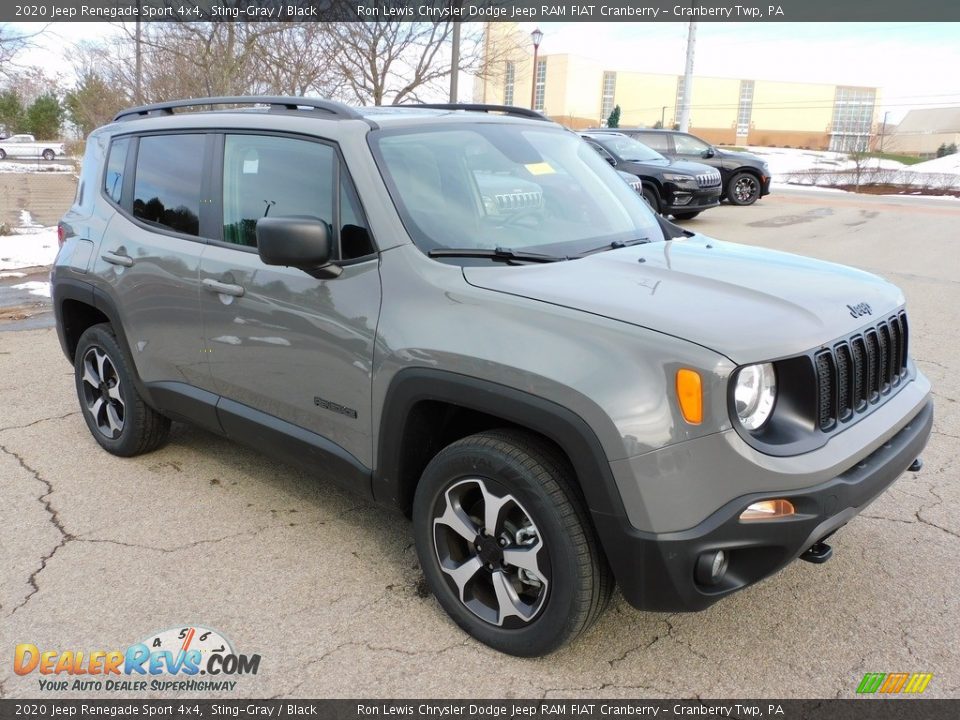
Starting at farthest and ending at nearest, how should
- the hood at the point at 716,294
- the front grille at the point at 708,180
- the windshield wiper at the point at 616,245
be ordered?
the front grille at the point at 708,180, the windshield wiper at the point at 616,245, the hood at the point at 716,294

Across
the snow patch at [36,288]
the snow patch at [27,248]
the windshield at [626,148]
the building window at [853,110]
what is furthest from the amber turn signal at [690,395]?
the building window at [853,110]

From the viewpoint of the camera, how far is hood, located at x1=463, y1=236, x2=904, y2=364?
2.54 meters

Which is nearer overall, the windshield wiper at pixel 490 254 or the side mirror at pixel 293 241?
the side mirror at pixel 293 241

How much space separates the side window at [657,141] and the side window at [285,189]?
610 inches

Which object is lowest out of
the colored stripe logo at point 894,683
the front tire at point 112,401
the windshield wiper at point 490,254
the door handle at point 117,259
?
the colored stripe logo at point 894,683

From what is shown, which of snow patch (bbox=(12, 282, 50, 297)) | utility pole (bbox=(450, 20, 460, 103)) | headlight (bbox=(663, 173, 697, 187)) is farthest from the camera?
utility pole (bbox=(450, 20, 460, 103))

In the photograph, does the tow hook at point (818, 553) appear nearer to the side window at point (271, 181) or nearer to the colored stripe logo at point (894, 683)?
the colored stripe logo at point (894, 683)

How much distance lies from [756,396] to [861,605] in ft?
4.07

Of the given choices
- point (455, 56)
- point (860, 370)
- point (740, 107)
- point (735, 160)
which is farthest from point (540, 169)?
point (740, 107)

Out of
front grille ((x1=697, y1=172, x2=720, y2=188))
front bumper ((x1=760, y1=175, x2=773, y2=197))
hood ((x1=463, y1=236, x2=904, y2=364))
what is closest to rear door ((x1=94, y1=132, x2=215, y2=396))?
hood ((x1=463, y1=236, x2=904, y2=364))

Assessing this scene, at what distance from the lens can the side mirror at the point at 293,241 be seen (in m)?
2.98

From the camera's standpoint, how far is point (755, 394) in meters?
2.53

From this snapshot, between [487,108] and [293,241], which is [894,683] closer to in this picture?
[293,241]

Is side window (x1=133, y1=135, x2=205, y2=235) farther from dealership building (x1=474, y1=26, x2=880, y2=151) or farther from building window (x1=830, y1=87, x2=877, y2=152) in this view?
building window (x1=830, y1=87, x2=877, y2=152)
